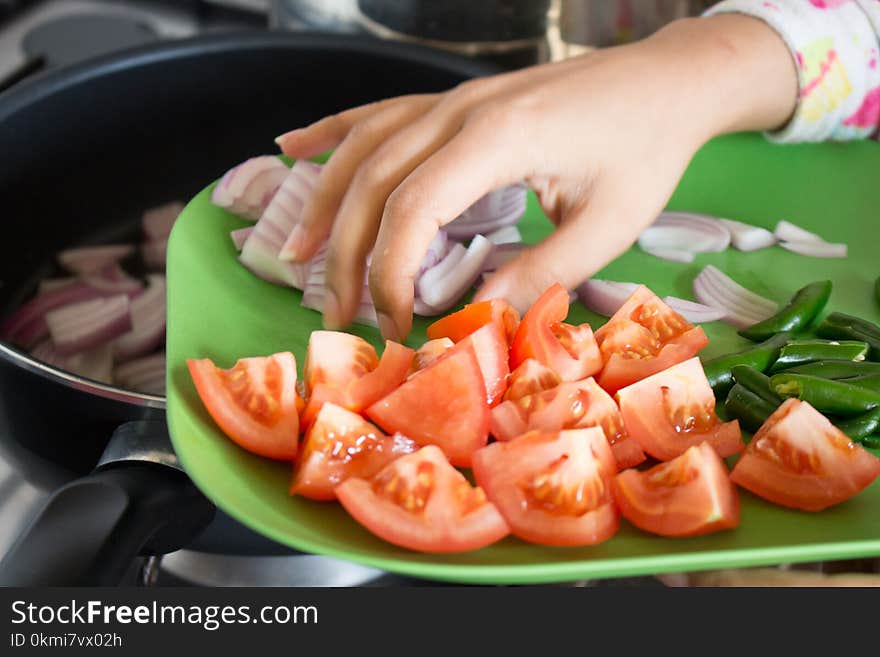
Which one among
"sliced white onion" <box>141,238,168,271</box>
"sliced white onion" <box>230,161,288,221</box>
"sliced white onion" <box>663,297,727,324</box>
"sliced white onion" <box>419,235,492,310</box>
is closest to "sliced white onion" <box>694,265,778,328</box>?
"sliced white onion" <box>663,297,727,324</box>

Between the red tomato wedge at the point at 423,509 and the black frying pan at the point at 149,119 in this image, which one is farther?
the black frying pan at the point at 149,119

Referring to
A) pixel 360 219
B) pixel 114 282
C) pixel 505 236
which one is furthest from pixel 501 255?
pixel 114 282

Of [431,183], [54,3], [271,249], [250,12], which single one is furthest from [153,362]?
[54,3]

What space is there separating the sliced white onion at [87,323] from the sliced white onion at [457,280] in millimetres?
408

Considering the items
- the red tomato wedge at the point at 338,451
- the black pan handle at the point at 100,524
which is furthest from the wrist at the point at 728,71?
the black pan handle at the point at 100,524

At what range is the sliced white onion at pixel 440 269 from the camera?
883 millimetres

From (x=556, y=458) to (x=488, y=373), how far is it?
0.11 meters

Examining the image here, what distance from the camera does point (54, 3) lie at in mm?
1812

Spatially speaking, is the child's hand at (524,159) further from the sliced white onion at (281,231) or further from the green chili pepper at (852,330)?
the green chili pepper at (852,330)

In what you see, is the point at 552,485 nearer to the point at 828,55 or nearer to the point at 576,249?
the point at 576,249

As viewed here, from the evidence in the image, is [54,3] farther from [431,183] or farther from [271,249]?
[431,183]

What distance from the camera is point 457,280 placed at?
0.90 meters

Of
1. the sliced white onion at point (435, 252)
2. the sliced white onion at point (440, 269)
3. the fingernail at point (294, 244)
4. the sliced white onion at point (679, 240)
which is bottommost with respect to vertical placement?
the sliced white onion at point (679, 240)

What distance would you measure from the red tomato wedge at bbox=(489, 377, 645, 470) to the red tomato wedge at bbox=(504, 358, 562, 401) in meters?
0.01
